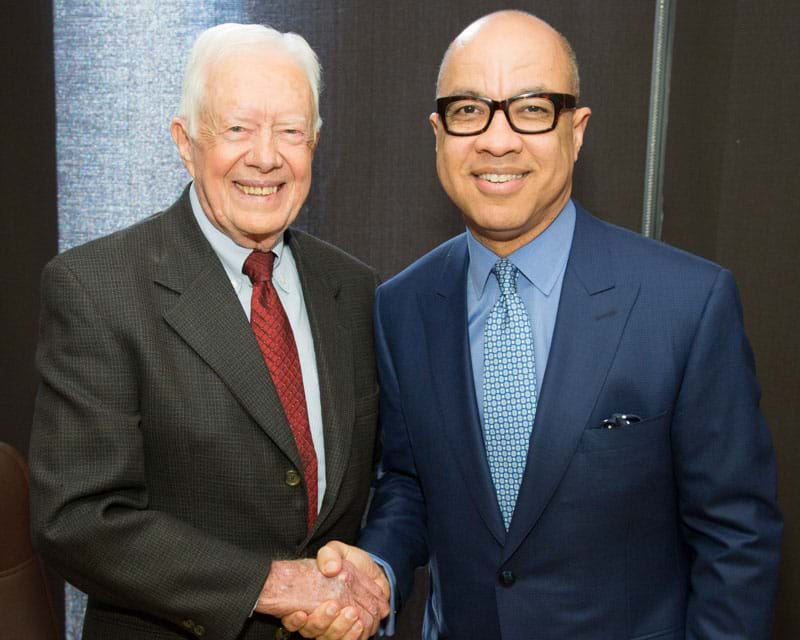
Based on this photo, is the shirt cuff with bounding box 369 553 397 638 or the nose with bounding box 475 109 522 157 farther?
Answer: the shirt cuff with bounding box 369 553 397 638

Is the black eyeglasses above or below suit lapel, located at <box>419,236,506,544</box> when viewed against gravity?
above

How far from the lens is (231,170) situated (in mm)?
1626

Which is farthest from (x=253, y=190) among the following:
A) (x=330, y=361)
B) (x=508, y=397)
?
(x=508, y=397)

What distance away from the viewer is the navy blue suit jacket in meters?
1.49

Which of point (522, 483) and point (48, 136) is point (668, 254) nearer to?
point (522, 483)

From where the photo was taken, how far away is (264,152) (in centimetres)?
161

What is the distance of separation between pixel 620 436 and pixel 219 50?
0.97 m

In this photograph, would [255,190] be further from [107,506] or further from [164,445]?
[107,506]

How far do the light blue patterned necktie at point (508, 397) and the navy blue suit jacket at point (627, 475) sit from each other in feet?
0.11

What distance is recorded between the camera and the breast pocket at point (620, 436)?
→ 4.89ft

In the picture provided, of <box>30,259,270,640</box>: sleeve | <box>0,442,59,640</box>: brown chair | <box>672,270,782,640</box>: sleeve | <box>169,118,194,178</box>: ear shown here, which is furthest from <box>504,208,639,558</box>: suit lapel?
<box>0,442,59,640</box>: brown chair

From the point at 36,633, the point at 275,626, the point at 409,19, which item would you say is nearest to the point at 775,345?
the point at 409,19

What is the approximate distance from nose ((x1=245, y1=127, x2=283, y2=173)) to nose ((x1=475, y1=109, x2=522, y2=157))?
0.37 meters

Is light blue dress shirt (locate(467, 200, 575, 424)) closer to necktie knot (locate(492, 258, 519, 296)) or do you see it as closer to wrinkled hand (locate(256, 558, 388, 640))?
necktie knot (locate(492, 258, 519, 296))
